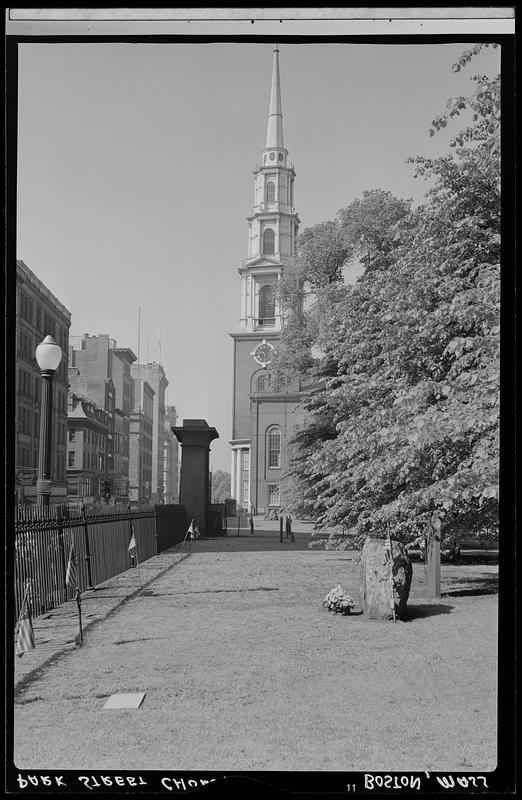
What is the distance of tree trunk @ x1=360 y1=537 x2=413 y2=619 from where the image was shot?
8180 millimetres

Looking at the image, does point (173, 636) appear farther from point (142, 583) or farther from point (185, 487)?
point (185, 487)

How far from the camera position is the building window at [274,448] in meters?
12.5

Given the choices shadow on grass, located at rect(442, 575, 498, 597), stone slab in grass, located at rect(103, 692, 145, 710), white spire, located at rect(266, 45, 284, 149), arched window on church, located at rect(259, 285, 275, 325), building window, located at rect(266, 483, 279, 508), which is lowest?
shadow on grass, located at rect(442, 575, 498, 597)

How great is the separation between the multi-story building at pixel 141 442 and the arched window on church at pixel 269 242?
1.59m

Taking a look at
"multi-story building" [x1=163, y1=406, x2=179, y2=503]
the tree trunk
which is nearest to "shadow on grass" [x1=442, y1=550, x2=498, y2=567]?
the tree trunk

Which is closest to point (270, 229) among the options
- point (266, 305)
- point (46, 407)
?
point (266, 305)

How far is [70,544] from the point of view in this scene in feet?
29.5

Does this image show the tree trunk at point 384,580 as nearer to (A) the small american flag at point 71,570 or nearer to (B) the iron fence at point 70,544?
(A) the small american flag at point 71,570

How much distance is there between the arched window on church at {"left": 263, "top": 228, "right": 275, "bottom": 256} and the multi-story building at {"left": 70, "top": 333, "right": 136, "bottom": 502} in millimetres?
1574

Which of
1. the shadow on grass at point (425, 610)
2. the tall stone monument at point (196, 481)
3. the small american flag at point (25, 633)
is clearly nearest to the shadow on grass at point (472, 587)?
the shadow on grass at point (425, 610)

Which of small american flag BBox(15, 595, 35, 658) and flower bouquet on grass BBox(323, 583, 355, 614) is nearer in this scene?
small american flag BBox(15, 595, 35, 658)

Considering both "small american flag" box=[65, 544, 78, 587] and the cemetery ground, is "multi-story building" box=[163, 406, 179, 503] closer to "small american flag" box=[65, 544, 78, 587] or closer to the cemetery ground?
"small american flag" box=[65, 544, 78, 587]

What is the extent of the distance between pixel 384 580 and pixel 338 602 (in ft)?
1.66
